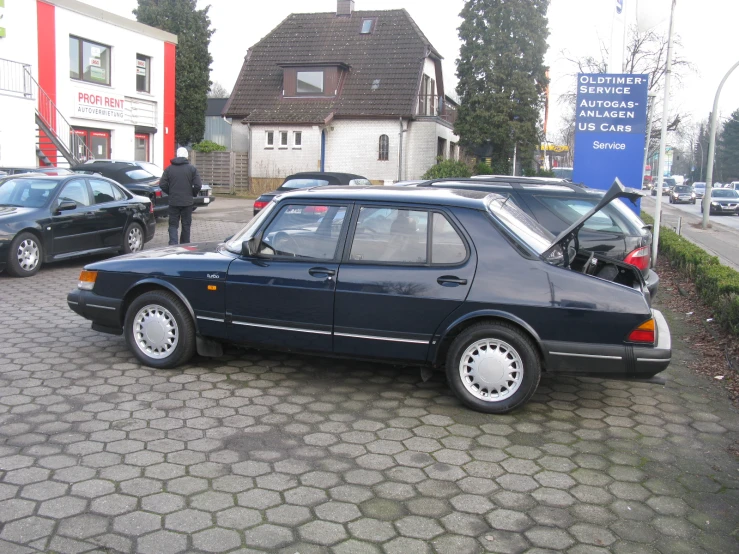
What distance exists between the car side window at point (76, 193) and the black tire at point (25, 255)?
2.93ft

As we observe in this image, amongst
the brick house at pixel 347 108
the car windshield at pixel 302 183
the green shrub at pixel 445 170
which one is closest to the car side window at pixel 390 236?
the car windshield at pixel 302 183

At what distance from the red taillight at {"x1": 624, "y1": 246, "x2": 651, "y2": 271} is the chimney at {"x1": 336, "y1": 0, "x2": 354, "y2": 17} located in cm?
3707

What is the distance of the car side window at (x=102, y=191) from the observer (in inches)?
478

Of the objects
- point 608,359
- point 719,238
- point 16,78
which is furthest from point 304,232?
point 16,78

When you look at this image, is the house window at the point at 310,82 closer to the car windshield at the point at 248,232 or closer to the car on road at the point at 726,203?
the car on road at the point at 726,203

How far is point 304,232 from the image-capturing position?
584cm

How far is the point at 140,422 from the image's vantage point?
4.94 m

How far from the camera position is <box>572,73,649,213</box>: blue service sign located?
15578 millimetres

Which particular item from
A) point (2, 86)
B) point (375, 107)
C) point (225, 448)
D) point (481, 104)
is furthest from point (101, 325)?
point (481, 104)

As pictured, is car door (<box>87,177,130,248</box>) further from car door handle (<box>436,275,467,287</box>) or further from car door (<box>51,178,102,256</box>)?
car door handle (<box>436,275,467,287</box>)

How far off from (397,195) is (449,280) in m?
0.84

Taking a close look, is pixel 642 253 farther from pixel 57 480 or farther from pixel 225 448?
pixel 57 480

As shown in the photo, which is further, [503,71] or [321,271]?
[503,71]

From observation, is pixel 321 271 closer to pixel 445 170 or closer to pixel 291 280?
pixel 291 280
